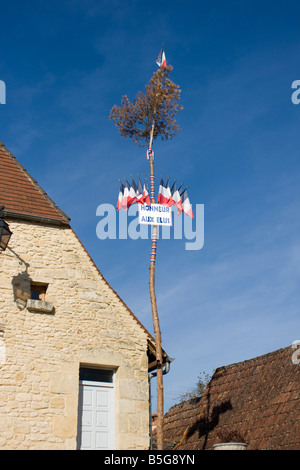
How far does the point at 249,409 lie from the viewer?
1168cm

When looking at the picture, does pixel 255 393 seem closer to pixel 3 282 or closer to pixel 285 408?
pixel 285 408

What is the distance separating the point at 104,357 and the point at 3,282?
7.78 feet

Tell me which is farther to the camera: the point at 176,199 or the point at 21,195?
the point at 176,199

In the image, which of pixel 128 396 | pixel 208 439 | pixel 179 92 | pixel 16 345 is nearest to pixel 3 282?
pixel 16 345

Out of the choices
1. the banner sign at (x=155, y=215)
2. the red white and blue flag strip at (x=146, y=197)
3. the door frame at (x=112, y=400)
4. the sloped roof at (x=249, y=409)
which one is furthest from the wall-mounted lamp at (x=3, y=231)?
the sloped roof at (x=249, y=409)

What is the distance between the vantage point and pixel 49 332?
10.7m

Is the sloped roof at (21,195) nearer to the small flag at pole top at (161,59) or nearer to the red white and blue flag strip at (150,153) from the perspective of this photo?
the red white and blue flag strip at (150,153)

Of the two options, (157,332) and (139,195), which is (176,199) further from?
(157,332)

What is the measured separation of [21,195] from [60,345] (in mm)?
3300

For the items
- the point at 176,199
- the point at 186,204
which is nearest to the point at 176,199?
the point at 176,199

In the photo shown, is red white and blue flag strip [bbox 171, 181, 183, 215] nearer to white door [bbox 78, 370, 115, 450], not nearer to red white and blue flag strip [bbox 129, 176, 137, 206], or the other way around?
red white and blue flag strip [bbox 129, 176, 137, 206]

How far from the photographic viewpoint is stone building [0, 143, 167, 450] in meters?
10.0

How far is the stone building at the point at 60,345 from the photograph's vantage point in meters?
10.0
